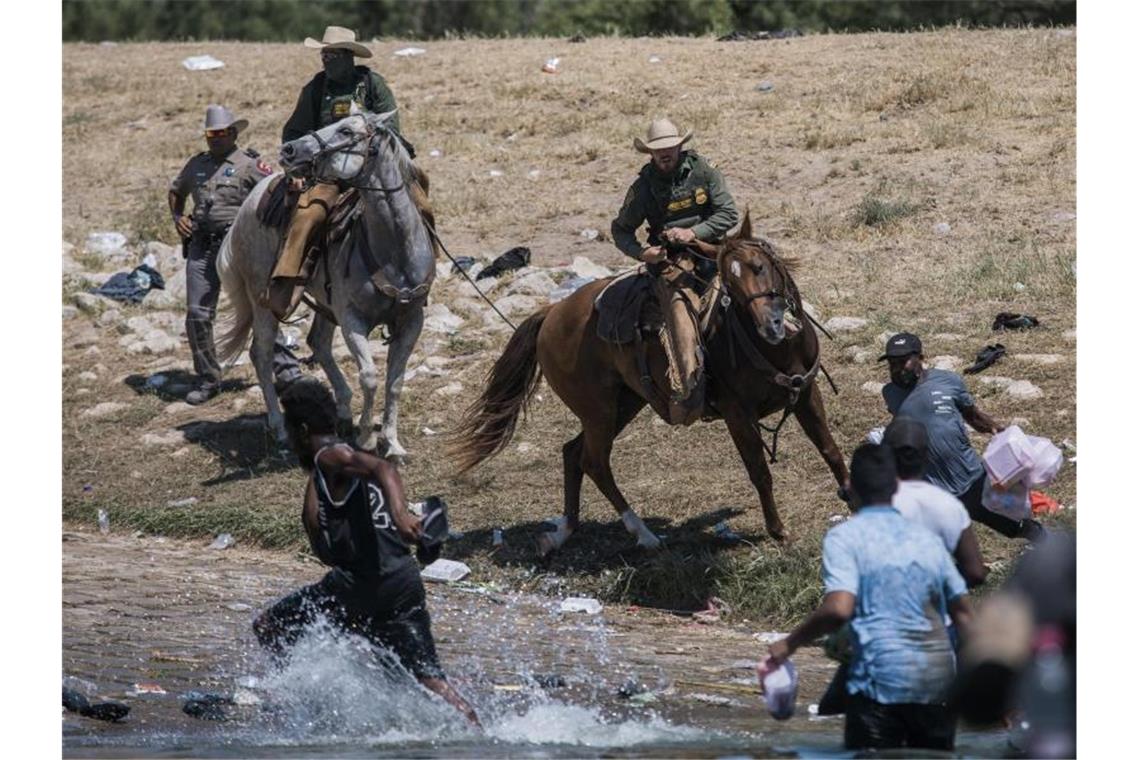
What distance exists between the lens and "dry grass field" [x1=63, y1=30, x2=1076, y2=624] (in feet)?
37.6

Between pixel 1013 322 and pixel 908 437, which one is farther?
pixel 1013 322

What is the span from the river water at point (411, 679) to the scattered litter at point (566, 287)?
4449 millimetres

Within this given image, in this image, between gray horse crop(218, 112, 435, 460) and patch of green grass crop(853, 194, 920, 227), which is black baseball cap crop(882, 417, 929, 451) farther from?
patch of green grass crop(853, 194, 920, 227)

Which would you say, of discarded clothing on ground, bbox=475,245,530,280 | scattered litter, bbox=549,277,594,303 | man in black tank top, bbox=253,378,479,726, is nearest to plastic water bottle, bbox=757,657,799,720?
man in black tank top, bbox=253,378,479,726

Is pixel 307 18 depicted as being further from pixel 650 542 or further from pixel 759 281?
pixel 759 281

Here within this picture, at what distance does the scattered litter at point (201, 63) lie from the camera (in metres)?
25.5

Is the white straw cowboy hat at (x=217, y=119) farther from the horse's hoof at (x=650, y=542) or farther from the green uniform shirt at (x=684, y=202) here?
the horse's hoof at (x=650, y=542)

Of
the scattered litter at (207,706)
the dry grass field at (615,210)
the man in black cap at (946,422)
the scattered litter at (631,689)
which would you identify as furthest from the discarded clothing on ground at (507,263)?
the scattered litter at (207,706)

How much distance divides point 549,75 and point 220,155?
28.6 feet

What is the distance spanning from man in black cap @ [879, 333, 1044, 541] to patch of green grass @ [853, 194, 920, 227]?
682 cm

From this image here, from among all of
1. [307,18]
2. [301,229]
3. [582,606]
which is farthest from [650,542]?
[307,18]

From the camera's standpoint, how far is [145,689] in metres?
8.56

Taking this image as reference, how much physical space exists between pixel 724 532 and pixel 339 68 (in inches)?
172

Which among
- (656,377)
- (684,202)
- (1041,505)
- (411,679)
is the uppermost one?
(684,202)
